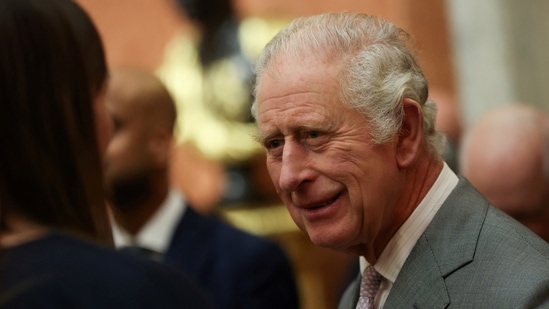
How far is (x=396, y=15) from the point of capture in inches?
282

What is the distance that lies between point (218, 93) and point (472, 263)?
4681 millimetres

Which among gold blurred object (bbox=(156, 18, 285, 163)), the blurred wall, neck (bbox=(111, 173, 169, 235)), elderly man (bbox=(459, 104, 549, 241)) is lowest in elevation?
gold blurred object (bbox=(156, 18, 285, 163))

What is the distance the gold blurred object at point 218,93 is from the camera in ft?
23.3

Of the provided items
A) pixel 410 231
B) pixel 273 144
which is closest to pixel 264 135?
pixel 273 144

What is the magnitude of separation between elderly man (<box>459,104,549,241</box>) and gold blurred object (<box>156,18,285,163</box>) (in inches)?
107

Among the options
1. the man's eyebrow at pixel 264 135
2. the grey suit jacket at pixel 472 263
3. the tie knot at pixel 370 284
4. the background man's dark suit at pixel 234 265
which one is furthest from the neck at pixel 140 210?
the grey suit jacket at pixel 472 263

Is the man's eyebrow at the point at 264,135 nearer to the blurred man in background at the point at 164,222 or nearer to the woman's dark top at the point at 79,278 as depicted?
the woman's dark top at the point at 79,278

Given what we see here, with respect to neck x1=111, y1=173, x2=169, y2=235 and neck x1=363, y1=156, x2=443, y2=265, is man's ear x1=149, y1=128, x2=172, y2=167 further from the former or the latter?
neck x1=363, y1=156, x2=443, y2=265

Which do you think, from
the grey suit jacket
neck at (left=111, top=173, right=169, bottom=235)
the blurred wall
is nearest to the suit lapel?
the grey suit jacket

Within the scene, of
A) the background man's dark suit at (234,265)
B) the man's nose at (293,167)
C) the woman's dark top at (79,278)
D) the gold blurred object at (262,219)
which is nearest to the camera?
the woman's dark top at (79,278)

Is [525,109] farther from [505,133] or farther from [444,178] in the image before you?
[444,178]

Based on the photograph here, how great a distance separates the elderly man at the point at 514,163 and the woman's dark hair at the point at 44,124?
2314mm

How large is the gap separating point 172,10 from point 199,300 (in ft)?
20.7

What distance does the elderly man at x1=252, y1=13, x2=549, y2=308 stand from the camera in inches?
106
